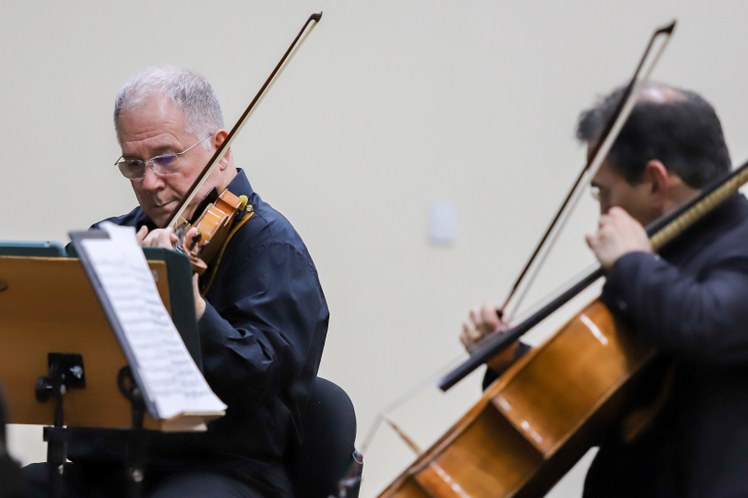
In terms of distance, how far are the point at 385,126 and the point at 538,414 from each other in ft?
5.37

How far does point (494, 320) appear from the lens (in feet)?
5.53

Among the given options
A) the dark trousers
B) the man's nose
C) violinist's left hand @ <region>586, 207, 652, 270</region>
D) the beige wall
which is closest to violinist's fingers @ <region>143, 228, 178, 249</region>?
the man's nose

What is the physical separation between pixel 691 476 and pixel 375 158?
5.64ft

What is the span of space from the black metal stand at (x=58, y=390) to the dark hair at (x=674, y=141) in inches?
35.2

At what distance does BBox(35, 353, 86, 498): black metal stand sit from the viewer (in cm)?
182

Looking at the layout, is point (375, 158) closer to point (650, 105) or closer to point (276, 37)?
point (276, 37)

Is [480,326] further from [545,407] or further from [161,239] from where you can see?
[161,239]

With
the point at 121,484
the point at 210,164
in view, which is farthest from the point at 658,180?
the point at 121,484

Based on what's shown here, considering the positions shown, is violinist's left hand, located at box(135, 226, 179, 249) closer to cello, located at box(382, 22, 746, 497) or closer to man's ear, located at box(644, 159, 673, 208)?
cello, located at box(382, 22, 746, 497)

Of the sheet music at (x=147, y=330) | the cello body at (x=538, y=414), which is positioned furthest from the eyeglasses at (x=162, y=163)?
the cello body at (x=538, y=414)

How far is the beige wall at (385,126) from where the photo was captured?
3.00 metres

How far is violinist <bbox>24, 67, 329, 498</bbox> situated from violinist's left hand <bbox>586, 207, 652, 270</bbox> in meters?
0.61

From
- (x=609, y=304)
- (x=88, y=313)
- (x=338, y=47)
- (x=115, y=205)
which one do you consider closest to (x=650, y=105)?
(x=609, y=304)

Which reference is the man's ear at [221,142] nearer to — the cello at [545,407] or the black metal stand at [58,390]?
the black metal stand at [58,390]
